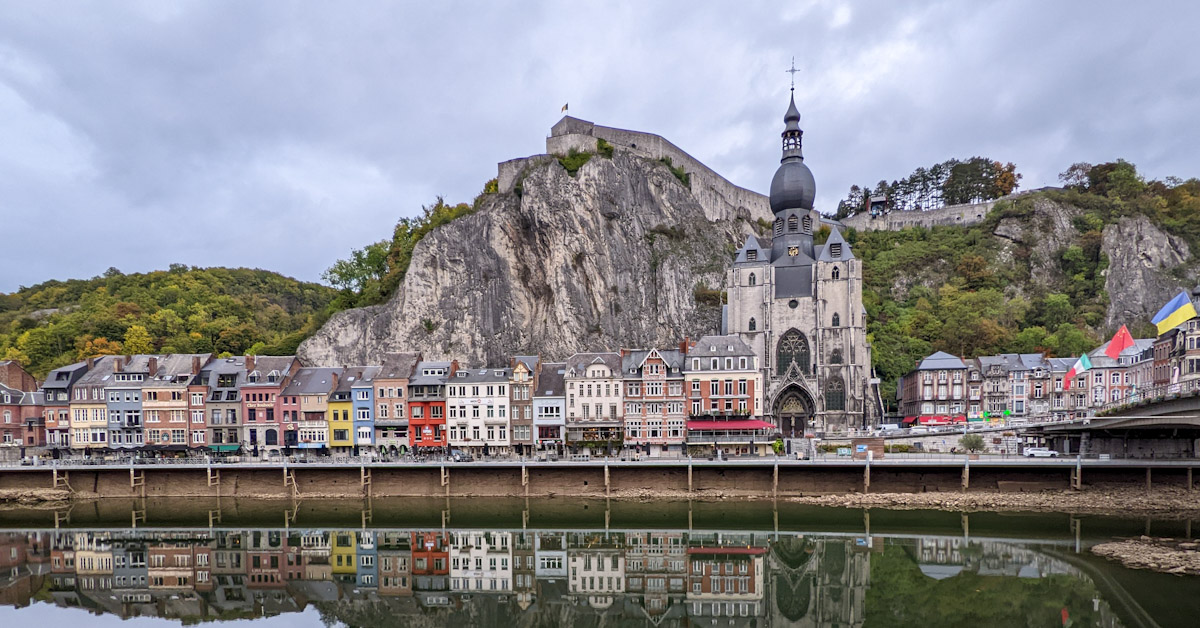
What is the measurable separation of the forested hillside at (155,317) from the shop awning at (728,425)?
38.9m

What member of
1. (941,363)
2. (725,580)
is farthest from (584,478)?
(941,363)

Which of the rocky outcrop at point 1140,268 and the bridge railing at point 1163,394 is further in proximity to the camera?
the rocky outcrop at point 1140,268

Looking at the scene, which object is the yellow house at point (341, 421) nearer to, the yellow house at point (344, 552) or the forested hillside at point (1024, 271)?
the yellow house at point (344, 552)

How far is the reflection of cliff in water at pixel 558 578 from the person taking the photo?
2231 cm

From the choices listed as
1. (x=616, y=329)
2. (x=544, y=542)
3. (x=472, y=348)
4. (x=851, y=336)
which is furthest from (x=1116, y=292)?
(x=544, y=542)

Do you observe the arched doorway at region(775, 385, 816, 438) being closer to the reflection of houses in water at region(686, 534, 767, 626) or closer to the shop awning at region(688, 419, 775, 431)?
the shop awning at region(688, 419, 775, 431)

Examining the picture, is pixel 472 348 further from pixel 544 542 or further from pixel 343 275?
pixel 544 542

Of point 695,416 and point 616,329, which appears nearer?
point 695,416

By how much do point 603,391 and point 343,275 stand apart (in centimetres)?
4157

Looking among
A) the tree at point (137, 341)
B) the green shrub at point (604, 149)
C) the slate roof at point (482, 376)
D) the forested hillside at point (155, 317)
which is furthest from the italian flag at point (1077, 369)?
the tree at point (137, 341)

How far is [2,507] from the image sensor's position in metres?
40.2

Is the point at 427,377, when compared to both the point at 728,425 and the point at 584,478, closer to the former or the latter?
the point at 584,478

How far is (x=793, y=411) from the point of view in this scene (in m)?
54.2

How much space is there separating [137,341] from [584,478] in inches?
1972
